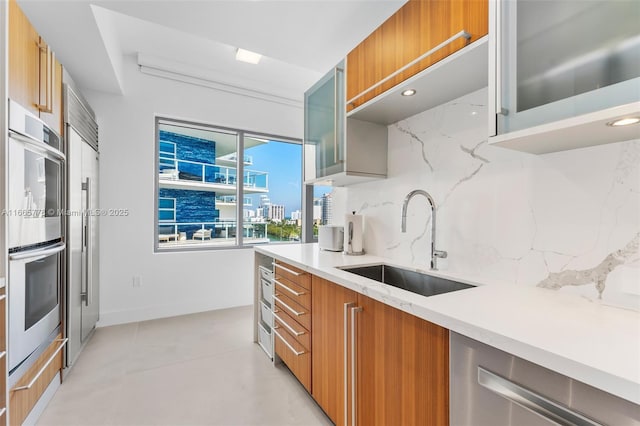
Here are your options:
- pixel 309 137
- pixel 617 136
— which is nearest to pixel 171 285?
pixel 309 137

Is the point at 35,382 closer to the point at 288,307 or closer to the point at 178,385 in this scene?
the point at 178,385

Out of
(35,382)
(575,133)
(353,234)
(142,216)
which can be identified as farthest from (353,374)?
(142,216)

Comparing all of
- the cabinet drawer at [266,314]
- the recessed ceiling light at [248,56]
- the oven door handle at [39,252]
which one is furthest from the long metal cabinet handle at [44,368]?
the recessed ceiling light at [248,56]

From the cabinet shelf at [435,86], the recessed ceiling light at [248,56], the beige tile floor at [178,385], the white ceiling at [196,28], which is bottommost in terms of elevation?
the beige tile floor at [178,385]

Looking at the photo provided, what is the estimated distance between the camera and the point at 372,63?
1691mm

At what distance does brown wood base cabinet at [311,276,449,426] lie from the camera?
960mm

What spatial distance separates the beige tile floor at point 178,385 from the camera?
1677 mm

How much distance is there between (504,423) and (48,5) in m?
2.95

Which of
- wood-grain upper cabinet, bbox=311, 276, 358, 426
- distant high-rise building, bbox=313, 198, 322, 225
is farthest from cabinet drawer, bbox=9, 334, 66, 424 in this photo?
distant high-rise building, bbox=313, 198, 322, 225

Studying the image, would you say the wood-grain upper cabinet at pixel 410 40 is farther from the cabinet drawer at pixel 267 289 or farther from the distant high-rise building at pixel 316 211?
the distant high-rise building at pixel 316 211

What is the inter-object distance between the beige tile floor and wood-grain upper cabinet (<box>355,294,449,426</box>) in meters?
0.61

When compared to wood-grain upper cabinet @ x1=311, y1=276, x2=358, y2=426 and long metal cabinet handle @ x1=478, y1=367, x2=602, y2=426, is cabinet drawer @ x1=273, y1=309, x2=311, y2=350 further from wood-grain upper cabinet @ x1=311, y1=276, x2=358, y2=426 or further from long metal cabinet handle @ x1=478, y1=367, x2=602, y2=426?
long metal cabinet handle @ x1=478, y1=367, x2=602, y2=426

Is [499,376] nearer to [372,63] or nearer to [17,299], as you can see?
[372,63]

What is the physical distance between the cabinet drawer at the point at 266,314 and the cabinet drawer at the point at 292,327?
123mm
